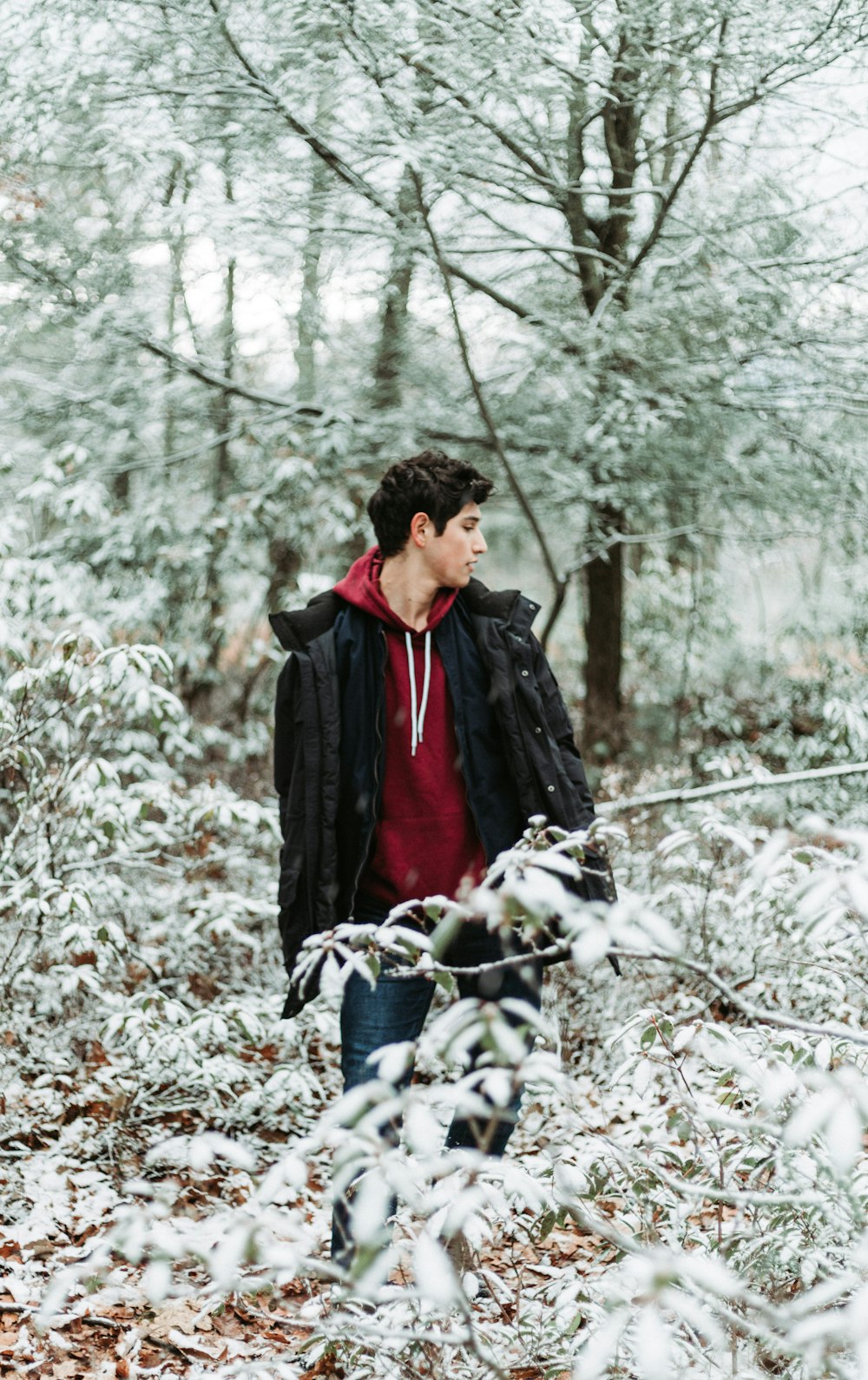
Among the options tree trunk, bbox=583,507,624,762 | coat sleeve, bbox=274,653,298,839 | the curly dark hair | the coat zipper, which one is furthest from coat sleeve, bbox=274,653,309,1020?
tree trunk, bbox=583,507,624,762

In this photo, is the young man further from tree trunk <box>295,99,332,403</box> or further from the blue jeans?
tree trunk <box>295,99,332,403</box>

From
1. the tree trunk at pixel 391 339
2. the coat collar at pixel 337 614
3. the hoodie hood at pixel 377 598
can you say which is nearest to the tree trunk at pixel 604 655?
the tree trunk at pixel 391 339

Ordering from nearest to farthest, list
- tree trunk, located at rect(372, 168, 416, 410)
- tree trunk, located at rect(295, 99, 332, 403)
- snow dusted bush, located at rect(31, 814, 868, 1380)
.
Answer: snow dusted bush, located at rect(31, 814, 868, 1380) < tree trunk, located at rect(295, 99, 332, 403) < tree trunk, located at rect(372, 168, 416, 410)

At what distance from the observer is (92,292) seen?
17.1ft

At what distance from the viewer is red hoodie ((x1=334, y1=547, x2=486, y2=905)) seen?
98.0 inches

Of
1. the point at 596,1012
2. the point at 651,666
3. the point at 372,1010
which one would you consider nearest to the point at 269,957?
the point at 596,1012

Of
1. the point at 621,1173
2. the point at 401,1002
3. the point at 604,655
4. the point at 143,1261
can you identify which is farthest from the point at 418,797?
the point at 604,655

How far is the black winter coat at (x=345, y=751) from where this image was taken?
2441 millimetres

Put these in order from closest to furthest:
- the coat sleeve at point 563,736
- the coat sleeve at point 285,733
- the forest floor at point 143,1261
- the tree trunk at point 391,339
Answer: the forest floor at point 143,1261 < the coat sleeve at point 285,733 < the coat sleeve at point 563,736 < the tree trunk at point 391,339

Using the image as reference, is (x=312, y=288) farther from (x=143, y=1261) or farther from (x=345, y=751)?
(x=143, y=1261)

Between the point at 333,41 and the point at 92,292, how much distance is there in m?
1.87

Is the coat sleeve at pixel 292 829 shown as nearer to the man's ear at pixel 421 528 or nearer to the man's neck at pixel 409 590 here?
the man's neck at pixel 409 590

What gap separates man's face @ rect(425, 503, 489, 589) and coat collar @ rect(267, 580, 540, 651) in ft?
0.48

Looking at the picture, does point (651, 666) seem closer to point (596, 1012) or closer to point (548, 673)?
point (596, 1012)
